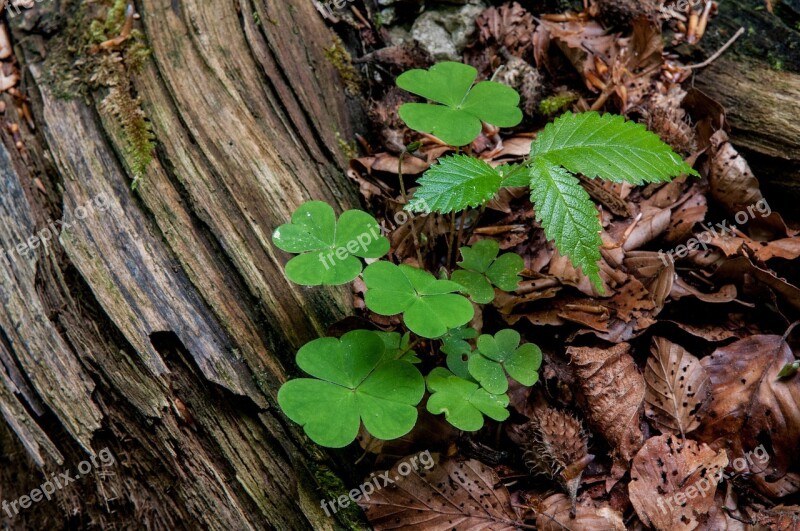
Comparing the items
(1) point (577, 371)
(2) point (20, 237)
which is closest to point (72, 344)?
(2) point (20, 237)

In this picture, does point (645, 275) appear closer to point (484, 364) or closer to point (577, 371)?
point (577, 371)

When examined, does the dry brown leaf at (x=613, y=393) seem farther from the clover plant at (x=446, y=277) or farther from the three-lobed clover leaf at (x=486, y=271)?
the three-lobed clover leaf at (x=486, y=271)

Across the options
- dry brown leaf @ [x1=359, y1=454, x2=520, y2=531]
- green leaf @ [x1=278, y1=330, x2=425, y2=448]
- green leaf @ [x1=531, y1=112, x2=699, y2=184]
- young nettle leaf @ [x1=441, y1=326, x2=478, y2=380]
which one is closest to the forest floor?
dry brown leaf @ [x1=359, y1=454, x2=520, y2=531]

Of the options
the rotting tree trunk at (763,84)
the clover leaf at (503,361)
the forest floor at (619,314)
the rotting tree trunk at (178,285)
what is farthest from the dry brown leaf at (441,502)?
the rotting tree trunk at (763,84)

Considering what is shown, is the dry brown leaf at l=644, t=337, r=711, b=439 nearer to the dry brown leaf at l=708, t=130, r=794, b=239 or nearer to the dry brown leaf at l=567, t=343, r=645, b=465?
the dry brown leaf at l=567, t=343, r=645, b=465

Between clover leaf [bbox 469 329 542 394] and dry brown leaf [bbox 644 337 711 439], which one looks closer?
clover leaf [bbox 469 329 542 394]

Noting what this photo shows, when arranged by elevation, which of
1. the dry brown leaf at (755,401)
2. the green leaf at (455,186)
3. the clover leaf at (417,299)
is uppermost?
the green leaf at (455,186)

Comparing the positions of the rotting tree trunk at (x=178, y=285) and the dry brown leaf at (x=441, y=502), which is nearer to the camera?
the dry brown leaf at (x=441, y=502)

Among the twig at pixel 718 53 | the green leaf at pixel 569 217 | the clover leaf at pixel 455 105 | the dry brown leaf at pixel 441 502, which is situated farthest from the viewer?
the twig at pixel 718 53
